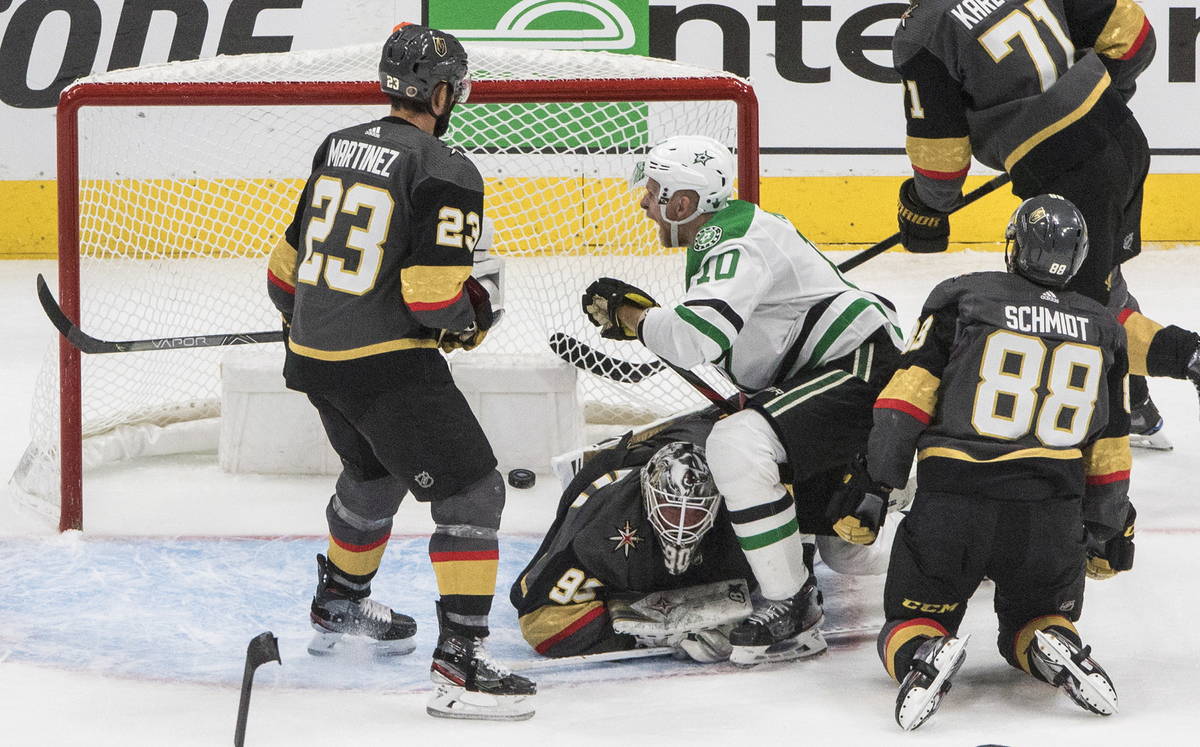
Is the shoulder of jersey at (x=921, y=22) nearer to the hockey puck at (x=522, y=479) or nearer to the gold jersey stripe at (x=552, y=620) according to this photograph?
the gold jersey stripe at (x=552, y=620)

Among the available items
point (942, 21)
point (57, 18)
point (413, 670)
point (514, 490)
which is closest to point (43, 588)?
point (413, 670)

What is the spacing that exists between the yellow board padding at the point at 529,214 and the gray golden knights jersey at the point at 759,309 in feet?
5.45

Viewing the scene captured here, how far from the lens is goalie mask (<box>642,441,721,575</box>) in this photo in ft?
10.4

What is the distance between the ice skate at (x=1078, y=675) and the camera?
268 cm

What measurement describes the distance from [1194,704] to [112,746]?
6.07 feet

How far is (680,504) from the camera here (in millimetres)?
3162

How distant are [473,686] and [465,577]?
0.63 feet

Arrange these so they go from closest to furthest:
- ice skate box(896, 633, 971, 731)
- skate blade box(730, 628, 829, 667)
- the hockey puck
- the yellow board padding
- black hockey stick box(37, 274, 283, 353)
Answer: ice skate box(896, 633, 971, 731)
skate blade box(730, 628, 829, 667)
black hockey stick box(37, 274, 283, 353)
the hockey puck
the yellow board padding

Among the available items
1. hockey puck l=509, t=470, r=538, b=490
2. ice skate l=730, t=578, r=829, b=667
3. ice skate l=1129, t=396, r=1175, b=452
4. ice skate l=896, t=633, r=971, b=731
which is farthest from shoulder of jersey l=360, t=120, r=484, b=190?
ice skate l=1129, t=396, r=1175, b=452

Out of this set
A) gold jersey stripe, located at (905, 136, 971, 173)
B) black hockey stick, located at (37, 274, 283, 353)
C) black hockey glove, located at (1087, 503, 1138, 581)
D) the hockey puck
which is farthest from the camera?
the hockey puck

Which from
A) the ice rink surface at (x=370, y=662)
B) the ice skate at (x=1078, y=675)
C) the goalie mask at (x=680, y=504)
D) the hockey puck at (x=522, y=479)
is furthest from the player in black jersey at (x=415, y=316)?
→ the hockey puck at (x=522, y=479)

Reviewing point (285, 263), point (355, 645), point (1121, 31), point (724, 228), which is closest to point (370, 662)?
point (355, 645)

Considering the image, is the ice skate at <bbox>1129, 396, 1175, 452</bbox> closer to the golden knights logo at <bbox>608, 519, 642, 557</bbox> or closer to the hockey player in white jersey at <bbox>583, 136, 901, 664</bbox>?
the hockey player in white jersey at <bbox>583, 136, 901, 664</bbox>

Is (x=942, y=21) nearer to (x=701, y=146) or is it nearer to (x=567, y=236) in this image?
(x=701, y=146)
